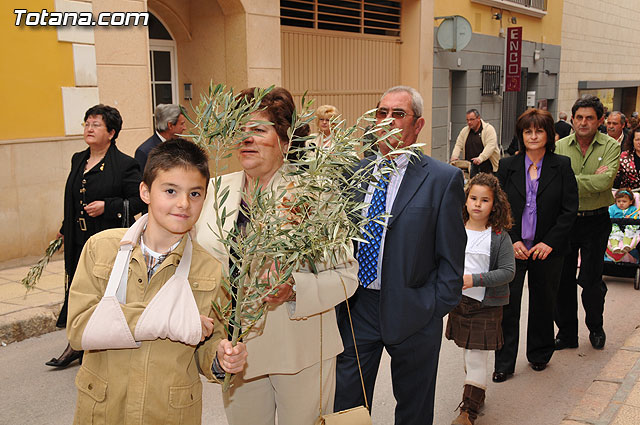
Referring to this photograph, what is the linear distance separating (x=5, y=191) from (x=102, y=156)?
10.5 feet

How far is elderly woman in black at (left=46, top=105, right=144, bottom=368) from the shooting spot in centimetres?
520

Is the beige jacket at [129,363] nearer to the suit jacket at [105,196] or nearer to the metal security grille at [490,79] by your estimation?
the suit jacket at [105,196]

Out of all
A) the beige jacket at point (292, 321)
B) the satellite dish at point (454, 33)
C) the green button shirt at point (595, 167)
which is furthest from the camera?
the satellite dish at point (454, 33)

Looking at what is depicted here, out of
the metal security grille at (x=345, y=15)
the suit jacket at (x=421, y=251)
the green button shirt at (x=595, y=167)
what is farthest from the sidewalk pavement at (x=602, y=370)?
the metal security grille at (x=345, y=15)

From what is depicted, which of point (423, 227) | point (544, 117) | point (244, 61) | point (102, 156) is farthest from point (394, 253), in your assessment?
point (244, 61)

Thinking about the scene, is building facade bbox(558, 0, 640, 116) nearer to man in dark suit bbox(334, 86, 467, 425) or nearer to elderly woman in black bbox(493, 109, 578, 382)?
elderly woman in black bbox(493, 109, 578, 382)

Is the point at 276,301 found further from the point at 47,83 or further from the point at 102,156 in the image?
the point at 47,83

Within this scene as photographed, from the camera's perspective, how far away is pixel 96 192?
205 inches

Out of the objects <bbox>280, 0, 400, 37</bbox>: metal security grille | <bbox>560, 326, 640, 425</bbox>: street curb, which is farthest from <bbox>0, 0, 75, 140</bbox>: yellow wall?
<bbox>560, 326, 640, 425</bbox>: street curb

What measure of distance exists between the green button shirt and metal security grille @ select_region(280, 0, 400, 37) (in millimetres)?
6970

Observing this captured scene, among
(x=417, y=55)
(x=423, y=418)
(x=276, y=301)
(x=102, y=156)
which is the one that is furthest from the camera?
(x=417, y=55)

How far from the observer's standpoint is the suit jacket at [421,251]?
10.6 ft

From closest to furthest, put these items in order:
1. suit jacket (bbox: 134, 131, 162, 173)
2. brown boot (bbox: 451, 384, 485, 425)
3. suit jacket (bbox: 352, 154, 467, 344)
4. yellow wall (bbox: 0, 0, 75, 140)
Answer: suit jacket (bbox: 352, 154, 467, 344), brown boot (bbox: 451, 384, 485, 425), suit jacket (bbox: 134, 131, 162, 173), yellow wall (bbox: 0, 0, 75, 140)

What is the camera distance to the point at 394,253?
3.23 metres
